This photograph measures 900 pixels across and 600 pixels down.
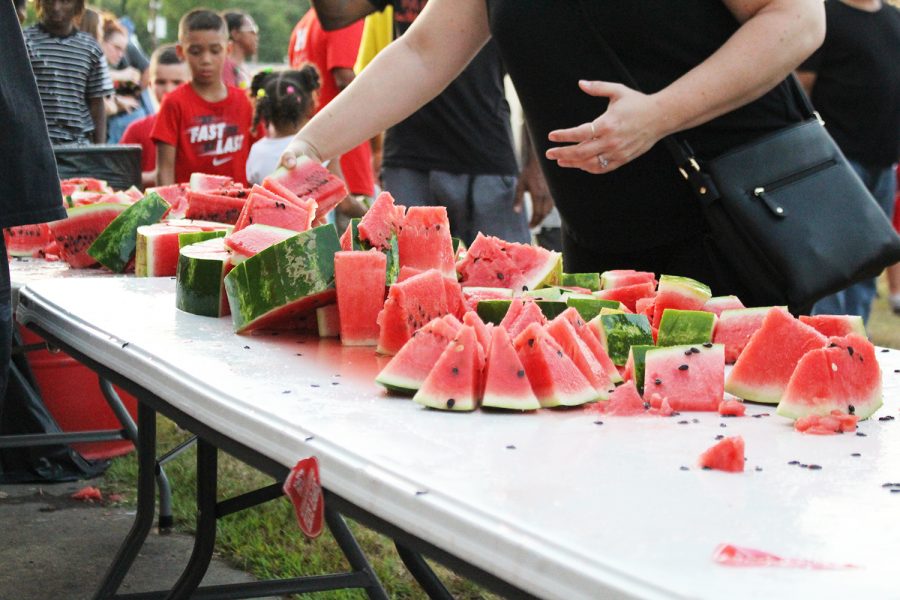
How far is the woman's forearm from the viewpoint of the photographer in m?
2.45

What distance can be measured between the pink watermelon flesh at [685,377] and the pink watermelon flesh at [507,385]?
20cm

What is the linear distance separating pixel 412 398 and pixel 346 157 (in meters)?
6.07

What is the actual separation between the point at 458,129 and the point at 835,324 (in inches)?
157

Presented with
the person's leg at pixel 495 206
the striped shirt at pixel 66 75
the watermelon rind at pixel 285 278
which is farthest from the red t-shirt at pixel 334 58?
the watermelon rind at pixel 285 278

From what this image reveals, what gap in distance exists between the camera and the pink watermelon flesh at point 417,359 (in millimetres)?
1813

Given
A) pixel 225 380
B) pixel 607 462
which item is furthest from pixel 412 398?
pixel 607 462

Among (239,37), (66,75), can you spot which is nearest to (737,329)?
(66,75)

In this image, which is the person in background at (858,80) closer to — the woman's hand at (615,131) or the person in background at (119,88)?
the woman's hand at (615,131)

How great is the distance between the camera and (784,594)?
102cm

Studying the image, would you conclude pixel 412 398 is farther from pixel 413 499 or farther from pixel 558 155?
pixel 558 155

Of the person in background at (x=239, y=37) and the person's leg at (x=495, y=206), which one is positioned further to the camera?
the person in background at (x=239, y=37)

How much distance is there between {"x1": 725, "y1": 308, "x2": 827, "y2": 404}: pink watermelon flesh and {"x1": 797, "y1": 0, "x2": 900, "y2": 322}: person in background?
3874mm

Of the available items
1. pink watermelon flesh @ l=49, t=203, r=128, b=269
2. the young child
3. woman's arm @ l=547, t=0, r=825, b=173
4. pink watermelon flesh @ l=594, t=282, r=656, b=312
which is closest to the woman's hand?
woman's arm @ l=547, t=0, r=825, b=173

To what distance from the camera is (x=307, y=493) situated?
150 cm
